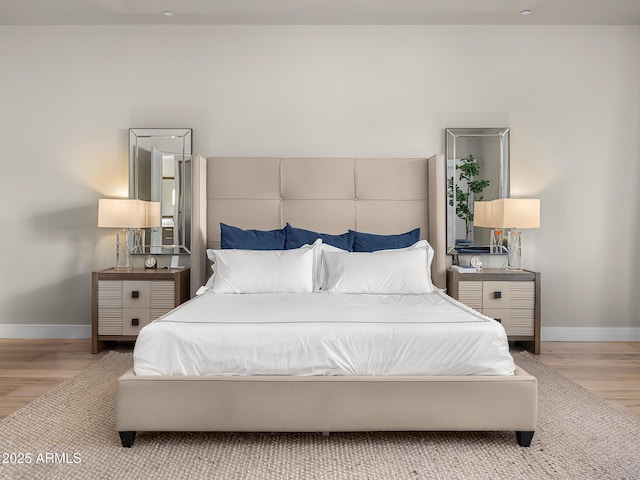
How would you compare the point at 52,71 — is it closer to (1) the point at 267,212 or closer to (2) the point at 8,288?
(2) the point at 8,288

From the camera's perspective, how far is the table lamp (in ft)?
13.1

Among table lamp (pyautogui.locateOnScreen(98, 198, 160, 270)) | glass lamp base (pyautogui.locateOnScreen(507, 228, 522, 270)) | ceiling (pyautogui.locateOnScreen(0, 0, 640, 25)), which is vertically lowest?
glass lamp base (pyautogui.locateOnScreen(507, 228, 522, 270))

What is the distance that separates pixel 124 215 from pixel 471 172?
2.88m

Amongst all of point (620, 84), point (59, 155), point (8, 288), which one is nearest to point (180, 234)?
point (59, 155)

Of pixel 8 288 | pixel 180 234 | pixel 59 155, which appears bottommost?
pixel 8 288

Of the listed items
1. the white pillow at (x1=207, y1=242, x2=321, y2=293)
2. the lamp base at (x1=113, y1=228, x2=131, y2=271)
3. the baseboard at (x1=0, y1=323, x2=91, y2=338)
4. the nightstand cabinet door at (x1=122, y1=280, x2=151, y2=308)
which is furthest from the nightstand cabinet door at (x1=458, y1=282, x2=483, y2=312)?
the baseboard at (x1=0, y1=323, x2=91, y2=338)

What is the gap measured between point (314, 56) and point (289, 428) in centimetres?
320

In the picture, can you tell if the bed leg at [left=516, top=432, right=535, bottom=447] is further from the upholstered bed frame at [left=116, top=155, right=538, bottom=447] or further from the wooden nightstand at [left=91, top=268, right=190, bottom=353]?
the wooden nightstand at [left=91, top=268, right=190, bottom=353]

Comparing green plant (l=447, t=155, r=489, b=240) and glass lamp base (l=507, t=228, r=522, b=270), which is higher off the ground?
green plant (l=447, t=155, r=489, b=240)

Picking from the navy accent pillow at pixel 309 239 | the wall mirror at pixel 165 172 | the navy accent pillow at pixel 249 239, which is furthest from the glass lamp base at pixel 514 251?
the wall mirror at pixel 165 172

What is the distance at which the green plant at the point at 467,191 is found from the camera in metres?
4.36

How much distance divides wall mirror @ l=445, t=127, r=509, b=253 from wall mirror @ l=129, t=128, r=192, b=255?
224cm

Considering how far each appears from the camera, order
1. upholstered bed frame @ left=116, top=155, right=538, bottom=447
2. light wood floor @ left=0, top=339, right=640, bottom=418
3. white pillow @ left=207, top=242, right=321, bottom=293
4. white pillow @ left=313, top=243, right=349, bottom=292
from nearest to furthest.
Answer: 1. upholstered bed frame @ left=116, top=155, right=538, bottom=447
2. light wood floor @ left=0, top=339, right=640, bottom=418
3. white pillow @ left=207, top=242, right=321, bottom=293
4. white pillow @ left=313, top=243, right=349, bottom=292

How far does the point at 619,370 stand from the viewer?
3.53 meters
